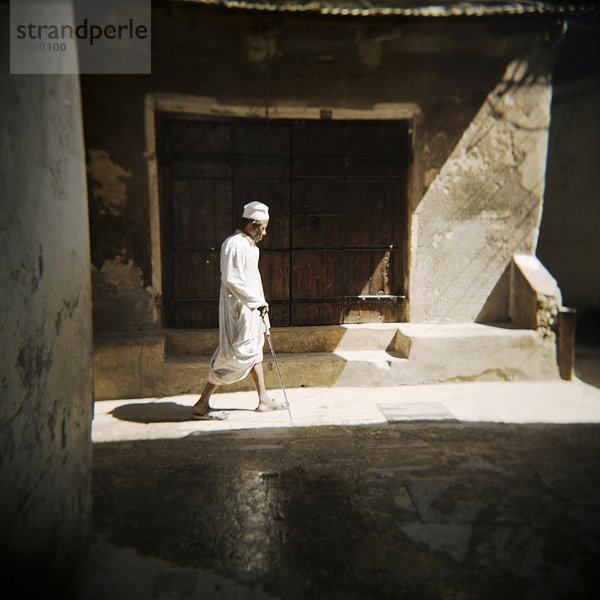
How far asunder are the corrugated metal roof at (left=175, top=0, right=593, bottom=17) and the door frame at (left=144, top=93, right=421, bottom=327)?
914 mm

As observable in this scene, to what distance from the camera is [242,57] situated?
531 cm

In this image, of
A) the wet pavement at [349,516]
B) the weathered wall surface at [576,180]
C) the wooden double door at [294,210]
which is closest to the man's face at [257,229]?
the wooden double door at [294,210]

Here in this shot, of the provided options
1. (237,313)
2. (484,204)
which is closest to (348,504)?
(237,313)

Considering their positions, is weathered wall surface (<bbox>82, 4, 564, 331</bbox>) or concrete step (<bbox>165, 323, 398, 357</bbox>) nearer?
weathered wall surface (<bbox>82, 4, 564, 331</bbox>)

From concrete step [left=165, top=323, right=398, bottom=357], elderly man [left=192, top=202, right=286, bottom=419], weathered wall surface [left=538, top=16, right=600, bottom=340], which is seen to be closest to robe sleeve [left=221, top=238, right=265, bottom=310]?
elderly man [left=192, top=202, right=286, bottom=419]

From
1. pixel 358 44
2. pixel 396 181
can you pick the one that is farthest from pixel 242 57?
pixel 396 181

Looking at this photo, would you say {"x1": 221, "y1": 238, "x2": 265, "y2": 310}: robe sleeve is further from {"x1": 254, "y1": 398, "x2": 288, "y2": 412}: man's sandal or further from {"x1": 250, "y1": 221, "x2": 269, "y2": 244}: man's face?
{"x1": 254, "y1": 398, "x2": 288, "y2": 412}: man's sandal

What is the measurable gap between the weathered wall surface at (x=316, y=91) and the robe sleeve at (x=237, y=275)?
131 cm

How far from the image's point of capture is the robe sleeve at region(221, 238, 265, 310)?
14.5ft

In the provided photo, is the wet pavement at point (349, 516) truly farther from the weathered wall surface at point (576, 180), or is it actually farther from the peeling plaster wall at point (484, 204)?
the weathered wall surface at point (576, 180)

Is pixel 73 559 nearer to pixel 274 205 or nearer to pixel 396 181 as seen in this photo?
pixel 274 205

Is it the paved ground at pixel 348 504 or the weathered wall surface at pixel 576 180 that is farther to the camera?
the weathered wall surface at pixel 576 180

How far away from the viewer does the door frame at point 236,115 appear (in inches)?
206

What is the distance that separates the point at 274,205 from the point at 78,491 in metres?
4.16
